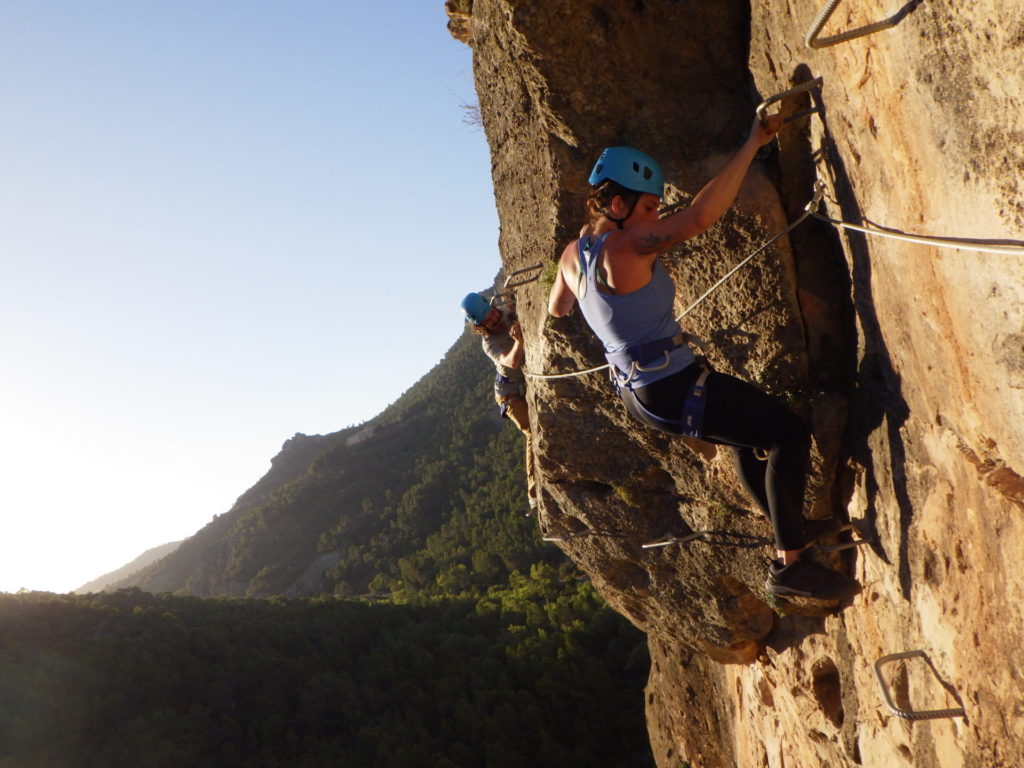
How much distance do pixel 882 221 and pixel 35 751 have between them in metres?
21.5

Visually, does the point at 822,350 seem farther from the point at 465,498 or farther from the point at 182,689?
the point at 465,498

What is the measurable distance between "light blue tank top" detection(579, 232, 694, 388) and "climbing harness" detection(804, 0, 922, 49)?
3.39ft

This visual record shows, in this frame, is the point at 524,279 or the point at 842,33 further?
the point at 524,279

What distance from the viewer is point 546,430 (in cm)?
520

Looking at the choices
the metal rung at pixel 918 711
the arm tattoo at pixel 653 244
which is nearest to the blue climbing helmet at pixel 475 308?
the arm tattoo at pixel 653 244

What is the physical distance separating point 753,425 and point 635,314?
777 millimetres

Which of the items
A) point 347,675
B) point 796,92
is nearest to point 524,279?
point 796,92

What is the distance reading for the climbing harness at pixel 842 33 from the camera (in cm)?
228

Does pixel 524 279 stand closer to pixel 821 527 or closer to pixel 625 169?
pixel 625 169

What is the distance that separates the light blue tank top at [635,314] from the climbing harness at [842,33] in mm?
1033

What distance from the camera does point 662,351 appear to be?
338 cm

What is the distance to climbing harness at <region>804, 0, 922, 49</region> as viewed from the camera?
2275 millimetres

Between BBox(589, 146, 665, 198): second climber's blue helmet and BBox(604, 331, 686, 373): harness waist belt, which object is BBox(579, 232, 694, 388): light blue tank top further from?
BBox(589, 146, 665, 198): second climber's blue helmet

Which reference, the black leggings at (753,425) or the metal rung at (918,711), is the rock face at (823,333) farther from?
the black leggings at (753,425)
